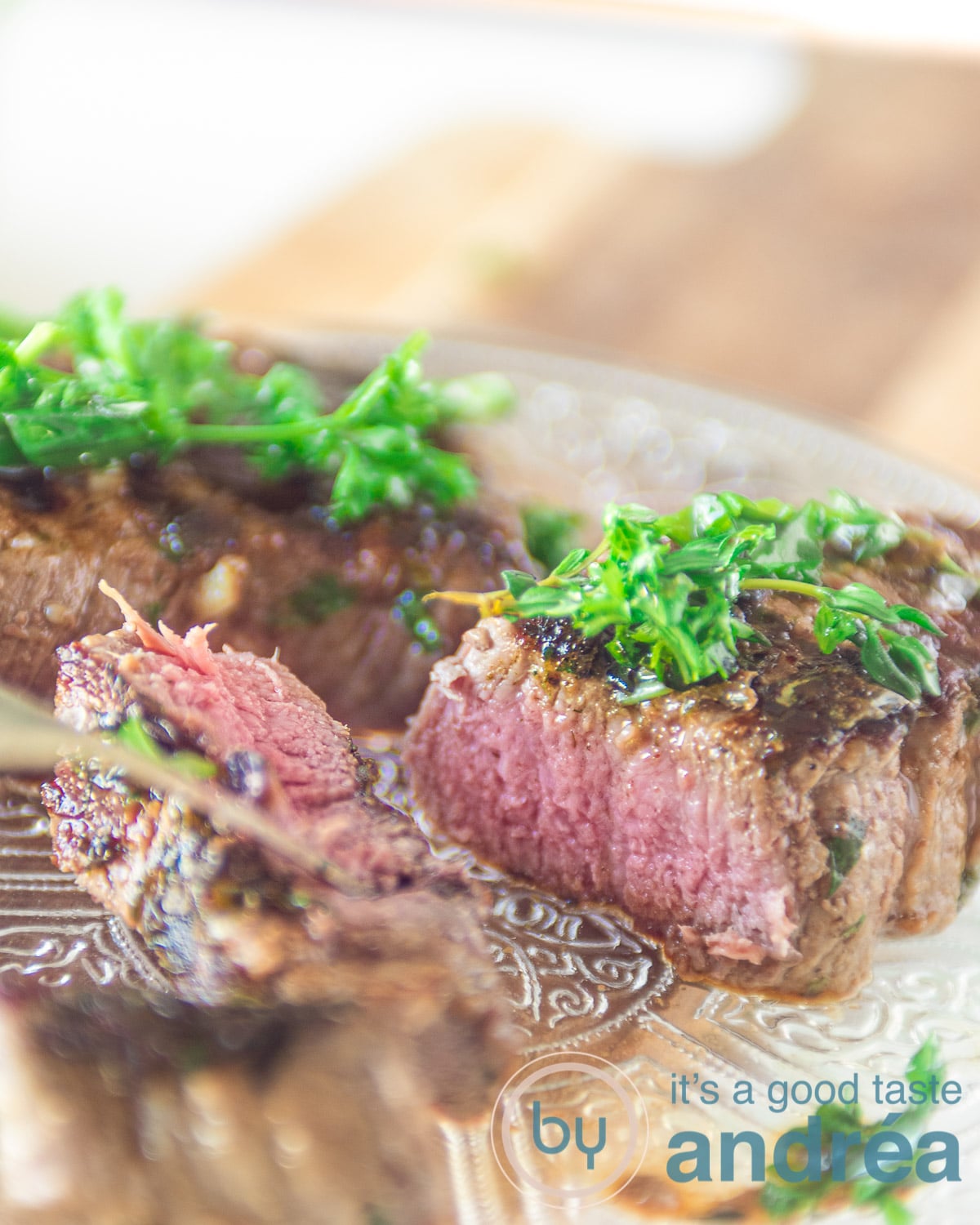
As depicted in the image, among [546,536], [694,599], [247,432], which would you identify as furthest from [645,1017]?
[247,432]

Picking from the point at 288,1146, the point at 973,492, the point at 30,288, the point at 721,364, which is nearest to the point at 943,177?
the point at 721,364

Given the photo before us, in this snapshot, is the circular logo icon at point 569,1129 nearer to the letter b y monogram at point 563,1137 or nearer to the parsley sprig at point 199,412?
the letter b y monogram at point 563,1137

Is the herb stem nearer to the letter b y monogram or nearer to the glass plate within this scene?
the glass plate

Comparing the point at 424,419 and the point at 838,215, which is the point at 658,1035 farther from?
the point at 838,215

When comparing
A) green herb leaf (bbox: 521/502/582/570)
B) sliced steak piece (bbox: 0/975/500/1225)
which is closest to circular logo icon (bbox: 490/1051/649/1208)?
sliced steak piece (bbox: 0/975/500/1225)

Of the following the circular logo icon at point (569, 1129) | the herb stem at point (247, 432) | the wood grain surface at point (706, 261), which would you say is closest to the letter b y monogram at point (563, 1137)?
the circular logo icon at point (569, 1129)

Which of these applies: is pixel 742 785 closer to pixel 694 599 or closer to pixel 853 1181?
pixel 694 599
